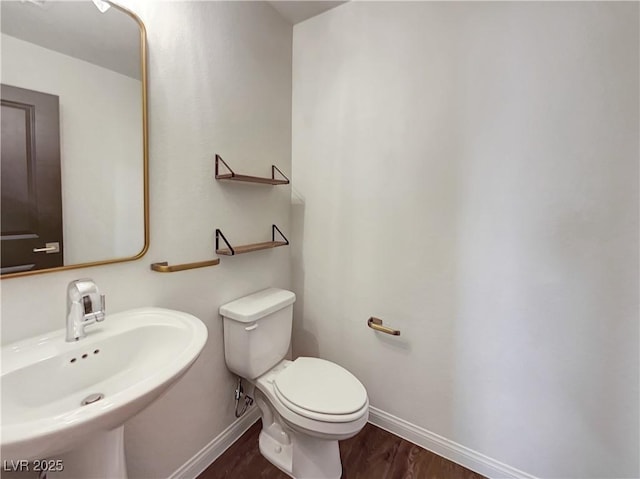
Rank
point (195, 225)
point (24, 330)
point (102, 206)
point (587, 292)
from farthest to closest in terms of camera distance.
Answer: point (195, 225)
point (587, 292)
point (102, 206)
point (24, 330)

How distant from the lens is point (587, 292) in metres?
1.15

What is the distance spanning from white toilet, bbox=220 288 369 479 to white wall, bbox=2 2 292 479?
5.6 inches

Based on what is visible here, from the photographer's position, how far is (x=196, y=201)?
4.26ft

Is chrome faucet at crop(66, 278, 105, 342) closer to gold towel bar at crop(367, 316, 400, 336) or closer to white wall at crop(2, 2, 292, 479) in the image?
white wall at crop(2, 2, 292, 479)

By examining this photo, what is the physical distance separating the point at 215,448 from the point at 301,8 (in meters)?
2.38

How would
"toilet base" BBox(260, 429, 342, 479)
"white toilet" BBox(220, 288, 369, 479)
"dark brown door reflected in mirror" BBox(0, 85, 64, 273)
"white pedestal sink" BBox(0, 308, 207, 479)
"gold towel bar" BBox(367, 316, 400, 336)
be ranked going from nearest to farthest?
"white pedestal sink" BBox(0, 308, 207, 479)
"dark brown door reflected in mirror" BBox(0, 85, 64, 273)
"white toilet" BBox(220, 288, 369, 479)
"toilet base" BBox(260, 429, 342, 479)
"gold towel bar" BBox(367, 316, 400, 336)

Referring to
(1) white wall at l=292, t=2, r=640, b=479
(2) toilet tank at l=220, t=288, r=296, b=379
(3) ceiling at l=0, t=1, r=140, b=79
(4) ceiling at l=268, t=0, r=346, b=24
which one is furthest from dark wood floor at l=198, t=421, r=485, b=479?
(4) ceiling at l=268, t=0, r=346, b=24

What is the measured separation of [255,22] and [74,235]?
135cm

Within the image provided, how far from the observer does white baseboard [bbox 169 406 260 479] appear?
1.32m

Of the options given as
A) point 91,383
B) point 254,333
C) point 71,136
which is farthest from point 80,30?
point 254,333

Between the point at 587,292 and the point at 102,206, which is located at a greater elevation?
the point at 102,206

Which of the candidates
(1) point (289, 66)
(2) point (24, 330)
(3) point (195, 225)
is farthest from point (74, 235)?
(1) point (289, 66)

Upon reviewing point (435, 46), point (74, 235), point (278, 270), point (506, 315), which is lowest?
point (506, 315)

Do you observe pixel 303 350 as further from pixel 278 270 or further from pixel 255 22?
pixel 255 22
